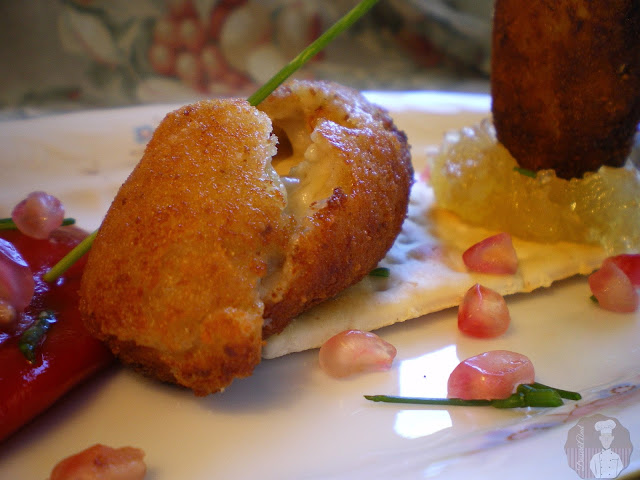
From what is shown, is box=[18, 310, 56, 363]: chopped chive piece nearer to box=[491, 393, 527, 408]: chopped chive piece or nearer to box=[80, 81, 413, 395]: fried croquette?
box=[80, 81, 413, 395]: fried croquette

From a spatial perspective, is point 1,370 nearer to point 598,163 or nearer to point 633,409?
point 633,409

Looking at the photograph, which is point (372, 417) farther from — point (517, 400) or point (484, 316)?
point (484, 316)

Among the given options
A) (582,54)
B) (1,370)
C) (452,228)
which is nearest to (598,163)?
(582,54)

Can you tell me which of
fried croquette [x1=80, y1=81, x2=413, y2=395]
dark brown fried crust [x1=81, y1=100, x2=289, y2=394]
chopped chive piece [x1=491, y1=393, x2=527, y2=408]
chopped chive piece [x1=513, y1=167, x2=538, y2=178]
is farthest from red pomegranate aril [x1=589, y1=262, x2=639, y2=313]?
dark brown fried crust [x1=81, y1=100, x2=289, y2=394]

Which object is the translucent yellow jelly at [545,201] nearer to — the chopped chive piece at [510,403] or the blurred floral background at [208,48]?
the chopped chive piece at [510,403]

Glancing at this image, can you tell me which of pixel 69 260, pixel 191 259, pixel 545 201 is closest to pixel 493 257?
pixel 545 201
